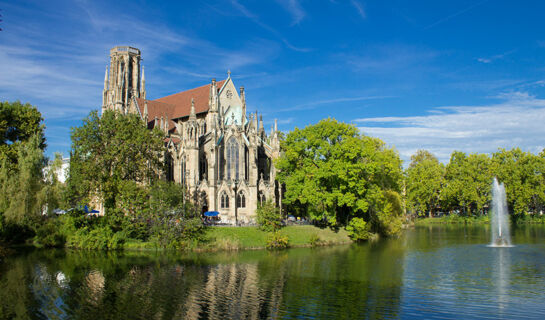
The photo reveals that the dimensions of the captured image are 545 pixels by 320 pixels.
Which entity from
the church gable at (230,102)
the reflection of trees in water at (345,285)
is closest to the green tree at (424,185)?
the church gable at (230,102)

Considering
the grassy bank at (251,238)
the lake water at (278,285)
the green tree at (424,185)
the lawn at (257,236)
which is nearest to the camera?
the lake water at (278,285)

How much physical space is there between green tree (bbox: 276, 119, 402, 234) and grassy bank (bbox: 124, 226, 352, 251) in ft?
5.98

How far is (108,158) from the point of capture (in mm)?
44906

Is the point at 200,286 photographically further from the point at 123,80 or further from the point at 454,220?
the point at 454,220

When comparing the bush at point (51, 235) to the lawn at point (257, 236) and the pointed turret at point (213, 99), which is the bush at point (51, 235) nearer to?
the lawn at point (257, 236)

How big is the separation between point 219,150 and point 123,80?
33.0 m

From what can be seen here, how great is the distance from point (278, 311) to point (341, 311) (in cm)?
316

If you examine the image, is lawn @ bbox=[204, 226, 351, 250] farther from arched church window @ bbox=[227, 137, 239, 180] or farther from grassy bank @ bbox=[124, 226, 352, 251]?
arched church window @ bbox=[227, 137, 239, 180]

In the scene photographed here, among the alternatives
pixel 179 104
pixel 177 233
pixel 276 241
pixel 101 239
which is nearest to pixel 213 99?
pixel 179 104

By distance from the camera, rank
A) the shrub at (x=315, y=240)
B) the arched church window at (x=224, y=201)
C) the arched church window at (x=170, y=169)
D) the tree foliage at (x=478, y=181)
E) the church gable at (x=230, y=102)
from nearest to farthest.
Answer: the shrub at (x=315, y=240)
the arched church window at (x=224, y=201)
the arched church window at (x=170, y=169)
the church gable at (x=230, y=102)
the tree foliage at (x=478, y=181)

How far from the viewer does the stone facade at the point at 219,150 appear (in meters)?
57.0

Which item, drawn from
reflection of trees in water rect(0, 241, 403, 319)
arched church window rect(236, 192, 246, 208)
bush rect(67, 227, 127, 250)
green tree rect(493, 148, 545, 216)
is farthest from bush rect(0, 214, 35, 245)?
green tree rect(493, 148, 545, 216)

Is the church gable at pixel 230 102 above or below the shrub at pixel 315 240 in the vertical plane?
above

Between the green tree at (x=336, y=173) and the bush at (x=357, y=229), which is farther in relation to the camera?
the bush at (x=357, y=229)
